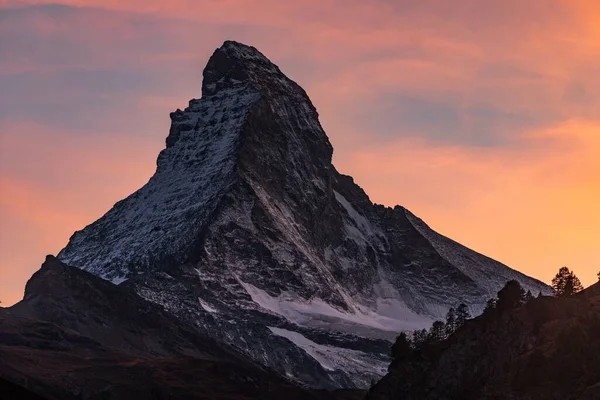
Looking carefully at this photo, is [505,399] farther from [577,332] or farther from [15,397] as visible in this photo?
[15,397]

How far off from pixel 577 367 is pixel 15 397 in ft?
330

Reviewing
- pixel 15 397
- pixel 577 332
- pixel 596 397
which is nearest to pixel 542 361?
pixel 577 332

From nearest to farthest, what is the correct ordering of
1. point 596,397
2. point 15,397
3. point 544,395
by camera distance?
point 15,397 → point 596,397 → point 544,395

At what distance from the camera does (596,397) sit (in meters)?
180

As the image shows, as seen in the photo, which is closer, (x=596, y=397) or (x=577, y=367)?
(x=596, y=397)

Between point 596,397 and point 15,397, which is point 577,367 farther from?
point 15,397

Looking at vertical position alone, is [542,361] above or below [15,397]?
above

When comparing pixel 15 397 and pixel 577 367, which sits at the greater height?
pixel 577 367

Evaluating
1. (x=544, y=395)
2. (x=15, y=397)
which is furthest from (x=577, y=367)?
(x=15, y=397)

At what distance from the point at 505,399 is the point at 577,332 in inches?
540

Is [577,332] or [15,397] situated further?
[577,332]

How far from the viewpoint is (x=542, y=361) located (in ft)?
653

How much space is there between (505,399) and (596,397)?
67.2ft

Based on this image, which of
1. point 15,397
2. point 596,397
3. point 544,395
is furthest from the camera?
point 544,395
